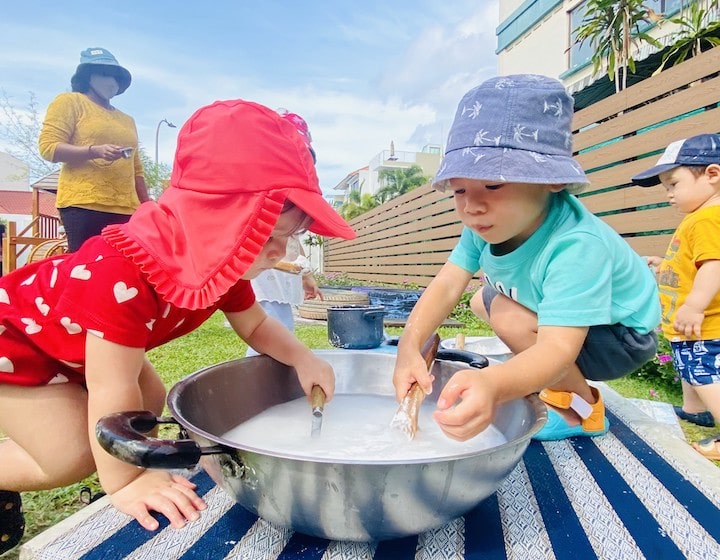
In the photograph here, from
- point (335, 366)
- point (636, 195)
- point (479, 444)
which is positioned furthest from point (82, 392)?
point (636, 195)

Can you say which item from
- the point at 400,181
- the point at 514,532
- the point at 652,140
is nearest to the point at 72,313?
the point at 514,532

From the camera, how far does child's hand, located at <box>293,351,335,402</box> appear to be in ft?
3.32

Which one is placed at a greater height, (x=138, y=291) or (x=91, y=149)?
(x=91, y=149)

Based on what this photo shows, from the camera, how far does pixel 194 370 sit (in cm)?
214

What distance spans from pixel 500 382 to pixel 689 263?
4.67 ft

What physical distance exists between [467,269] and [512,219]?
0.32 metres

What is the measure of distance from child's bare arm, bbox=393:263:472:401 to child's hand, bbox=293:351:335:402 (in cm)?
14

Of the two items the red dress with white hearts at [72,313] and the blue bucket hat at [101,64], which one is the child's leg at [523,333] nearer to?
the red dress with white hearts at [72,313]

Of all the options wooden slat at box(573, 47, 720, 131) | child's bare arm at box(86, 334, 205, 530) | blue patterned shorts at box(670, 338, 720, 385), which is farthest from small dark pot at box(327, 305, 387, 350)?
wooden slat at box(573, 47, 720, 131)

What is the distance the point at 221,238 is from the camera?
2.53 ft

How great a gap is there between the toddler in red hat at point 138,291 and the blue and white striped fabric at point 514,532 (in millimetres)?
44

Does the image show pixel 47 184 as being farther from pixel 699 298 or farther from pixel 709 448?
pixel 709 448

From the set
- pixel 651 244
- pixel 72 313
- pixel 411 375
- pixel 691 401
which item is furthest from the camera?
pixel 651 244

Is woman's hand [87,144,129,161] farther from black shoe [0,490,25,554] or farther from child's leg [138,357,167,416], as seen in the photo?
black shoe [0,490,25,554]
